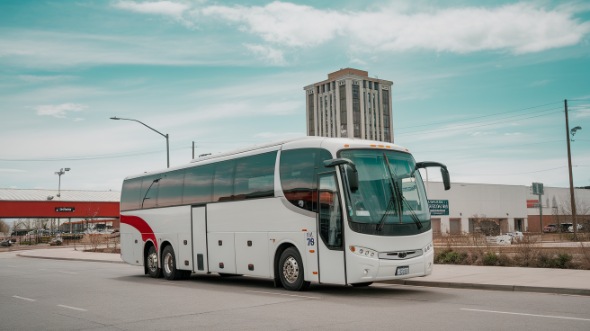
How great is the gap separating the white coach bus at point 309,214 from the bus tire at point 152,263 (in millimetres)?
2115

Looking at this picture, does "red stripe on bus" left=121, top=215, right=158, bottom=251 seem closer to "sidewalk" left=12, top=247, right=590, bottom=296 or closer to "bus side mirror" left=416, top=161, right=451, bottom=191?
"sidewalk" left=12, top=247, right=590, bottom=296

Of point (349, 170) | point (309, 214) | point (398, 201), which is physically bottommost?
point (309, 214)

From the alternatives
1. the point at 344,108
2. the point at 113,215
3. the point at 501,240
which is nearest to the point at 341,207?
the point at 501,240

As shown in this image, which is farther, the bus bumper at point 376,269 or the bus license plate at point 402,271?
the bus license plate at point 402,271

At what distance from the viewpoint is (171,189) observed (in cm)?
2105

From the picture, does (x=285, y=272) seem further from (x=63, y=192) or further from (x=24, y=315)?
(x=63, y=192)

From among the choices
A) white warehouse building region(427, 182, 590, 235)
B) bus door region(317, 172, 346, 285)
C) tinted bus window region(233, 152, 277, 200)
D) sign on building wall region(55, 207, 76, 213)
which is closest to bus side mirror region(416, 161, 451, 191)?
bus door region(317, 172, 346, 285)

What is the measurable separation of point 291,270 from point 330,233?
201 cm

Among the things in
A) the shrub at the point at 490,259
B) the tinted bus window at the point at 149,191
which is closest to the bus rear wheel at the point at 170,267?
the tinted bus window at the point at 149,191

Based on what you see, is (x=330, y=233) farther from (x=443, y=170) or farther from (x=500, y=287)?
(x=500, y=287)

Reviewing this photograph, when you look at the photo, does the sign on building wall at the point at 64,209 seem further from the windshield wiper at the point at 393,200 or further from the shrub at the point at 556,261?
the windshield wiper at the point at 393,200

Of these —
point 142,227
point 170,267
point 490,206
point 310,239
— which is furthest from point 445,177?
point 490,206

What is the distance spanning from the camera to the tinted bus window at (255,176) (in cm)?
1619

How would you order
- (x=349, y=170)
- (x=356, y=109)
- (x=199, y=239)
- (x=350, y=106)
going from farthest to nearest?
(x=356, y=109)
(x=350, y=106)
(x=199, y=239)
(x=349, y=170)
